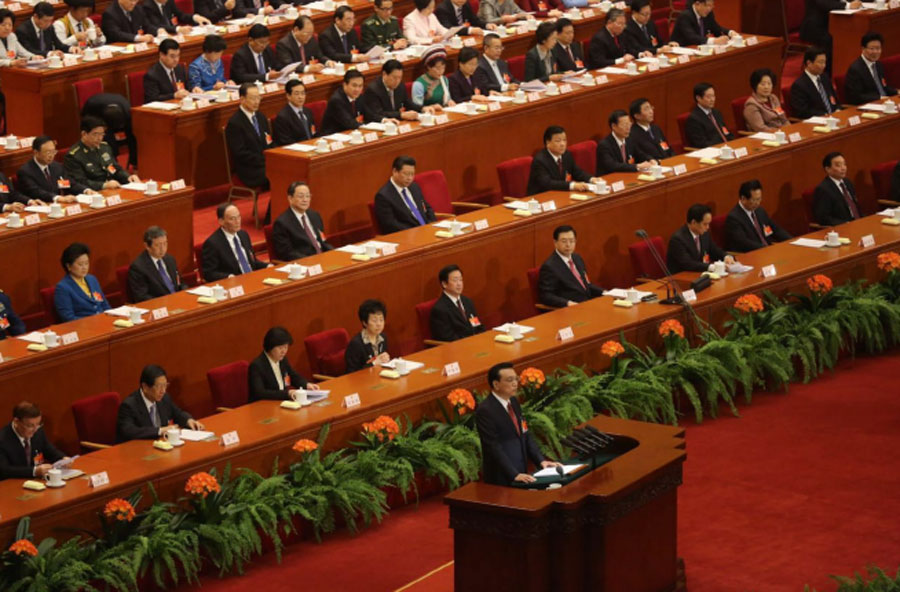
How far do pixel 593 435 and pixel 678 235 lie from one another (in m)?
4.16

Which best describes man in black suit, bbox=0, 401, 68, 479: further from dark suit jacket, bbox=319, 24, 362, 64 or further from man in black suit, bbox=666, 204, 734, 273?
dark suit jacket, bbox=319, 24, 362, 64

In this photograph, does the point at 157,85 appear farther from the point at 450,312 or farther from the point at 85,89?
the point at 450,312

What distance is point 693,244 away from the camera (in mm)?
11289

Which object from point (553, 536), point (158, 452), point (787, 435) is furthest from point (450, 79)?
point (553, 536)

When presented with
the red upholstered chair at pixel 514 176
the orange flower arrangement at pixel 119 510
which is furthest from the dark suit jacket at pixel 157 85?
the orange flower arrangement at pixel 119 510

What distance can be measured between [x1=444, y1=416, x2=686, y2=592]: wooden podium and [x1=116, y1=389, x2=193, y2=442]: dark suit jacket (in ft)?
7.67

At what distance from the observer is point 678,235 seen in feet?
37.0

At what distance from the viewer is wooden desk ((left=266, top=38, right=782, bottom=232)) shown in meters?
12.0

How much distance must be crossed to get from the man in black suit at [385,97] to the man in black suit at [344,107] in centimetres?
19

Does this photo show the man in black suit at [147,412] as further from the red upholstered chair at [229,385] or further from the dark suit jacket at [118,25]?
the dark suit jacket at [118,25]

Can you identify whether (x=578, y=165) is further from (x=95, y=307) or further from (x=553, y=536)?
(x=553, y=536)

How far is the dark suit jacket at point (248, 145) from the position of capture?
41.3ft

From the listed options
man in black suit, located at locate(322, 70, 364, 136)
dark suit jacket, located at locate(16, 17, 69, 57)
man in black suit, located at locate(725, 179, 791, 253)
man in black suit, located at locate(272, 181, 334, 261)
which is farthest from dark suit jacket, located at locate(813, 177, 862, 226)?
dark suit jacket, located at locate(16, 17, 69, 57)

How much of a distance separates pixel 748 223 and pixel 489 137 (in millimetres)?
2301
